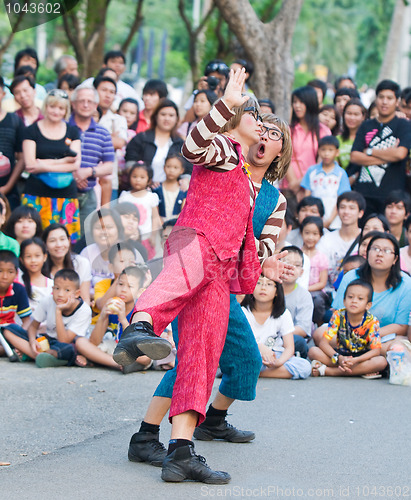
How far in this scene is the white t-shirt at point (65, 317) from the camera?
7203mm

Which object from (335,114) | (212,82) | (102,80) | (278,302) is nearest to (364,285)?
(278,302)

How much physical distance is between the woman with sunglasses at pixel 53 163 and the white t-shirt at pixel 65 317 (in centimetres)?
130

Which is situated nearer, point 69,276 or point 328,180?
Answer: point 69,276

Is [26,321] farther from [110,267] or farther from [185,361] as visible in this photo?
[185,361]

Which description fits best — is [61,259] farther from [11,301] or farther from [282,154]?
[282,154]

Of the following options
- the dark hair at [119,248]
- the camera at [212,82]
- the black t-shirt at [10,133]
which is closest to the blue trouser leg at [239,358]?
the dark hair at [119,248]

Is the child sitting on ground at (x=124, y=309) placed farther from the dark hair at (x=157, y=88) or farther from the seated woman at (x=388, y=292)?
the dark hair at (x=157, y=88)

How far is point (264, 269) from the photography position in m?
4.52

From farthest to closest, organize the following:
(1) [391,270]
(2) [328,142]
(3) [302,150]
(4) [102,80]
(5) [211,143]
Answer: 1. (3) [302,150]
2. (4) [102,80]
3. (2) [328,142]
4. (1) [391,270]
5. (5) [211,143]

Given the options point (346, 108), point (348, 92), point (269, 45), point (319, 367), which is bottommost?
point (319, 367)

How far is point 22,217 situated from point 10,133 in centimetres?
105

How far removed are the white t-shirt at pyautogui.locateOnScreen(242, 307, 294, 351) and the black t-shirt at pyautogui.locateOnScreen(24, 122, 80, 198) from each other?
7.81ft

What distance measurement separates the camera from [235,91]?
3963mm

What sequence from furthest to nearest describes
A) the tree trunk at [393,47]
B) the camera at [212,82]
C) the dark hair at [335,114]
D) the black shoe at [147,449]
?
the tree trunk at [393,47], the dark hair at [335,114], the camera at [212,82], the black shoe at [147,449]
